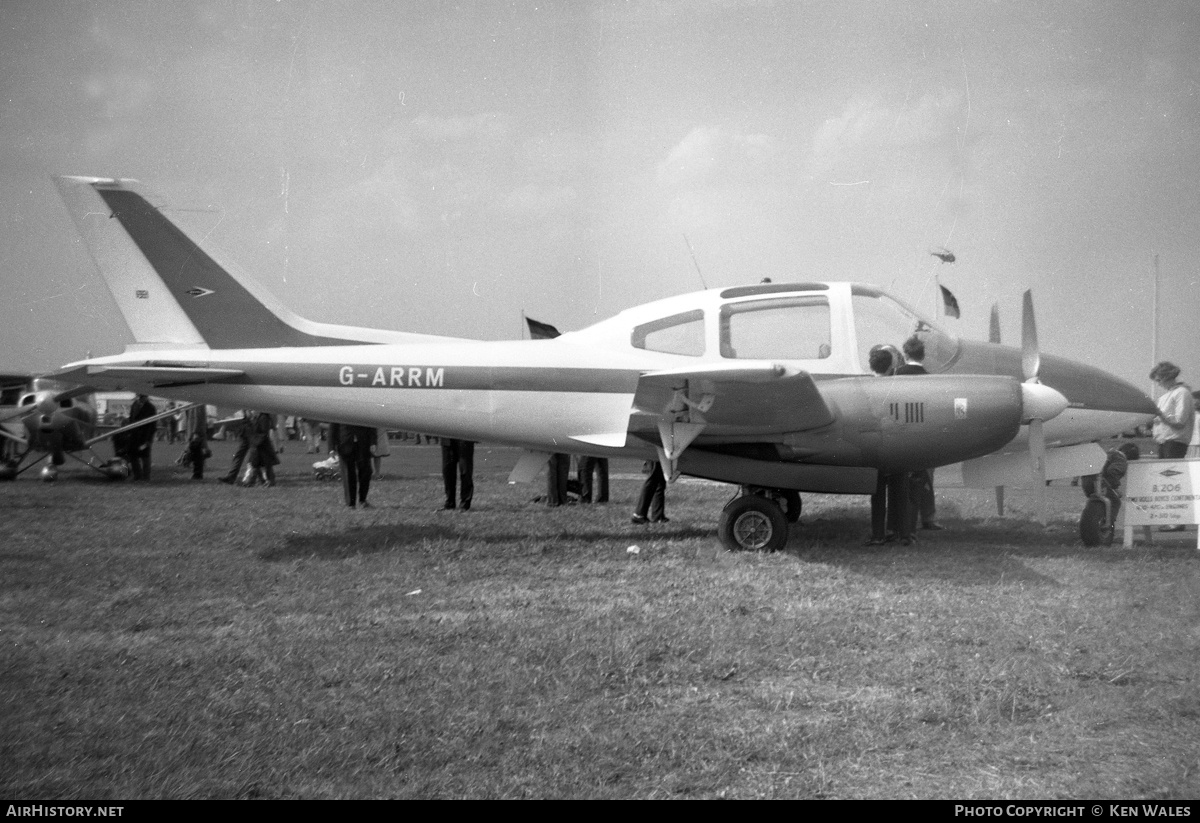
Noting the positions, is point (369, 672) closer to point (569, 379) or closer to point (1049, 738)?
point (1049, 738)

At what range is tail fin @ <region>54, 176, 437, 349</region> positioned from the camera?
8320 millimetres

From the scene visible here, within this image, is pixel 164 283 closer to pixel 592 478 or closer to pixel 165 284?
pixel 165 284

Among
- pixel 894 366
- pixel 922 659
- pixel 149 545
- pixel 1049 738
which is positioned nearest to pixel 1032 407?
pixel 894 366

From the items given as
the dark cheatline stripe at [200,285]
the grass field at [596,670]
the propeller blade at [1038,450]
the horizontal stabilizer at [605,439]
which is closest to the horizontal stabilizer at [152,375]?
the dark cheatline stripe at [200,285]

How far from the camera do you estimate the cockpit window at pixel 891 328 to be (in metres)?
8.18

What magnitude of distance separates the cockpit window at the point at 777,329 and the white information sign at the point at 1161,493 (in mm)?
2945

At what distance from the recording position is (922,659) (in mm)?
4512

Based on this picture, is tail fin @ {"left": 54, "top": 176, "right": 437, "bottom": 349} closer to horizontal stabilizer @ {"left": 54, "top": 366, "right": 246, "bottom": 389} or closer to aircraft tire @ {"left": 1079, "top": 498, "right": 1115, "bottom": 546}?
horizontal stabilizer @ {"left": 54, "top": 366, "right": 246, "bottom": 389}

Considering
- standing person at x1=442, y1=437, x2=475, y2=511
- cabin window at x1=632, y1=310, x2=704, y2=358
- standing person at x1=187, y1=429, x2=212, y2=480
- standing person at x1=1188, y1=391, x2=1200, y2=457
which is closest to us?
cabin window at x1=632, y1=310, x2=704, y2=358

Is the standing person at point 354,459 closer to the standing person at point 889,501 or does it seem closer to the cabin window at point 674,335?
the cabin window at point 674,335

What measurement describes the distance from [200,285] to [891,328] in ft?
21.4

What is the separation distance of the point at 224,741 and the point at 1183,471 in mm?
7907

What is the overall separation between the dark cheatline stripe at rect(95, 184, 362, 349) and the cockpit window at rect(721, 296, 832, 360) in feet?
14.2

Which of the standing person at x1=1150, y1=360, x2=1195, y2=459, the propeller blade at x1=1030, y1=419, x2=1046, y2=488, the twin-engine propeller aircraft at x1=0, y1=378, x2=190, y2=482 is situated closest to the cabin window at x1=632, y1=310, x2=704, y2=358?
the propeller blade at x1=1030, y1=419, x2=1046, y2=488
